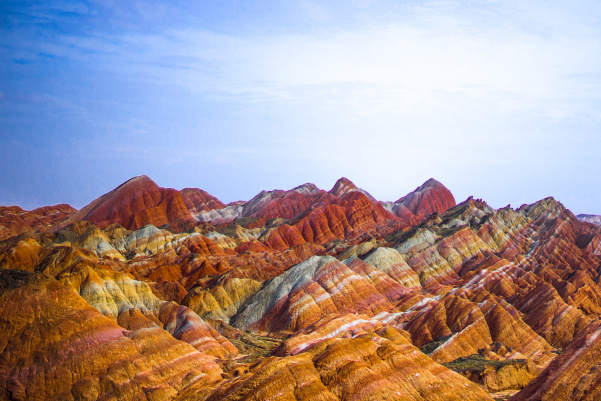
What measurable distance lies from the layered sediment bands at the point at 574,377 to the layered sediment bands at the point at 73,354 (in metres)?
40.5

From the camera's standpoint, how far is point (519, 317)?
134375mm

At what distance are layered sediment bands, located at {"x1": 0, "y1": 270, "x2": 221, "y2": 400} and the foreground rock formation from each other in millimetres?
177

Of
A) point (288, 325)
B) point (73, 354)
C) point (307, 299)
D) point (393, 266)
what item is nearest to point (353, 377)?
point (73, 354)

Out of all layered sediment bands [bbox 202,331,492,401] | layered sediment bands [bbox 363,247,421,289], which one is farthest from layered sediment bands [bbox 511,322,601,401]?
layered sediment bands [bbox 363,247,421,289]

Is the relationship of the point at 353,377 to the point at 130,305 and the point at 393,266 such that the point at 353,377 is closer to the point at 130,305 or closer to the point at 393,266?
the point at 130,305

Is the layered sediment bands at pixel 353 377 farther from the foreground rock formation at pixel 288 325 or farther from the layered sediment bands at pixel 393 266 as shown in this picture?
the layered sediment bands at pixel 393 266

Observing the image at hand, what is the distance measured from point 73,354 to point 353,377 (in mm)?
36680

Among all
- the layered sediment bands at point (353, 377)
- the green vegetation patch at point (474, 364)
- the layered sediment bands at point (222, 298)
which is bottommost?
the green vegetation patch at point (474, 364)

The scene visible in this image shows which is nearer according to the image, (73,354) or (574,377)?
(574,377)

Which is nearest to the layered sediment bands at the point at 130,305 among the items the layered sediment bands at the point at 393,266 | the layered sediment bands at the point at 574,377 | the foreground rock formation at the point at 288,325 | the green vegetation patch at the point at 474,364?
the foreground rock formation at the point at 288,325

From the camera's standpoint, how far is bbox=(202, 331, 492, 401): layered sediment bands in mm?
65812

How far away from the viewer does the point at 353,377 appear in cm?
6912

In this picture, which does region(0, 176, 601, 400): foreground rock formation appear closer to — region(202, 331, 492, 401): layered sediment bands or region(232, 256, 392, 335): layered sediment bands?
region(202, 331, 492, 401): layered sediment bands

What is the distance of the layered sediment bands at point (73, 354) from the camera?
7381 cm
